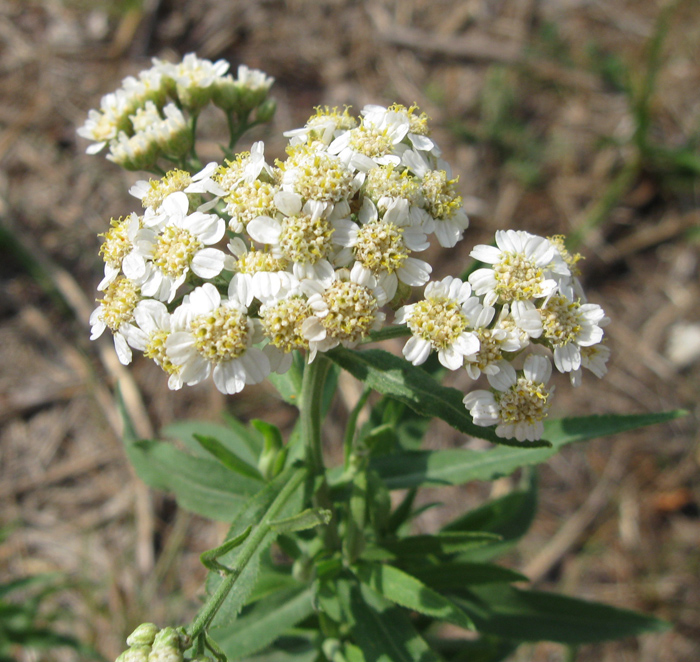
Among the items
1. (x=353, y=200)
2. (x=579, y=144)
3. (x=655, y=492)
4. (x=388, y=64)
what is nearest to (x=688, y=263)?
(x=579, y=144)

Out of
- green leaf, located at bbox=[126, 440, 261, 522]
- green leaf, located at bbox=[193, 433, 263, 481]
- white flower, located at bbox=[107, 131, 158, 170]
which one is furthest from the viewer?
green leaf, located at bbox=[126, 440, 261, 522]

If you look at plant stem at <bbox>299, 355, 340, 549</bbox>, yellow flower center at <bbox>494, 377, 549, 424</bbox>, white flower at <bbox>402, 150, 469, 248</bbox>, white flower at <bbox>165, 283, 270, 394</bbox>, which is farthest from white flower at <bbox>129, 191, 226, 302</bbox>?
yellow flower center at <bbox>494, 377, 549, 424</bbox>

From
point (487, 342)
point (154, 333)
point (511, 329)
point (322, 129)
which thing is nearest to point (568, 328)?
point (511, 329)

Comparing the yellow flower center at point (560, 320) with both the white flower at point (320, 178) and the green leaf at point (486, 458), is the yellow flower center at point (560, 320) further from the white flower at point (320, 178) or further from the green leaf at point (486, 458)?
the white flower at point (320, 178)

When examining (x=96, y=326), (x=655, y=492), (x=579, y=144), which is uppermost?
(x=96, y=326)

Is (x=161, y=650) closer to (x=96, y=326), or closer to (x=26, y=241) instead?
(x=96, y=326)

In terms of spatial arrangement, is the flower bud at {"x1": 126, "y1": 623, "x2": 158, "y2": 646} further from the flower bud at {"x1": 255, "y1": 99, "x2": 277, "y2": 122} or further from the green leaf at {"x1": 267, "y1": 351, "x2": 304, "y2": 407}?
the flower bud at {"x1": 255, "y1": 99, "x2": 277, "y2": 122}
